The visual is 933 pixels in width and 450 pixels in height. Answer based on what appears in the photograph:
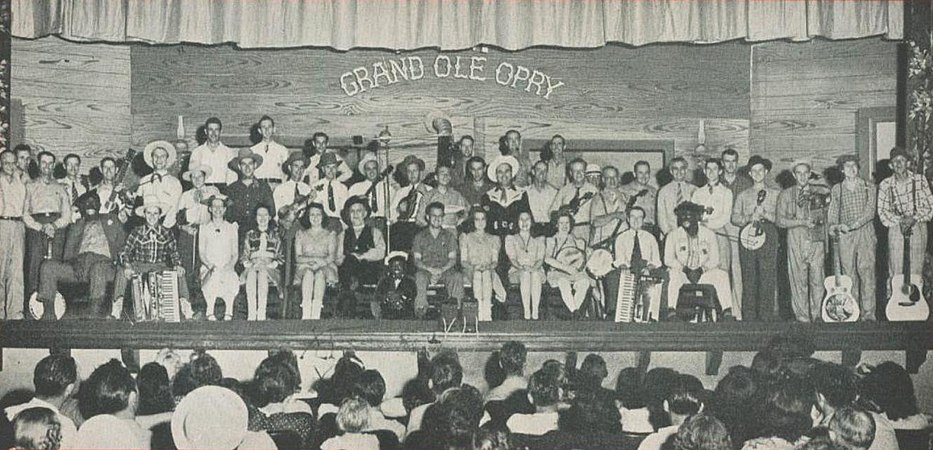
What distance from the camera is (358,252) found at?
10656 mm

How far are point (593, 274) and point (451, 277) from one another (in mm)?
1328

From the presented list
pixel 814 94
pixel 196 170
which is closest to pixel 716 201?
pixel 814 94

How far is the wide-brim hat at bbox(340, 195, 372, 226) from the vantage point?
428 inches

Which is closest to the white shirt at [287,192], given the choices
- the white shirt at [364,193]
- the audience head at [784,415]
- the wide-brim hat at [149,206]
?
the white shirt at [364,193]

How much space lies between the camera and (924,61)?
10.3m

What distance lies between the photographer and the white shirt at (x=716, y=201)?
35.3ft

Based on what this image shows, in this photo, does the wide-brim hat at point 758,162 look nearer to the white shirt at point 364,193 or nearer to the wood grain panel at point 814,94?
the wood grain panel at point 814,94

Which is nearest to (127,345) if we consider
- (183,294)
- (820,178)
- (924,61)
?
(183,294)

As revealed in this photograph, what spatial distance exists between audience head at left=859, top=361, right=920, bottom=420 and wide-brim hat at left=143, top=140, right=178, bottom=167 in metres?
6.75

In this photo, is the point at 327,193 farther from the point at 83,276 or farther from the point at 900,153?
the point at 900,153

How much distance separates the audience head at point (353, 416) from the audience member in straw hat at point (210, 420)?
0.92 meters

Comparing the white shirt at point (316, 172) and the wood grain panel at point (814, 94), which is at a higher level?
the wood grain panel at point (814, 94)

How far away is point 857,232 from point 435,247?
3.92 meters

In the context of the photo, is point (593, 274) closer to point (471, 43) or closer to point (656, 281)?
point (656, 281)
